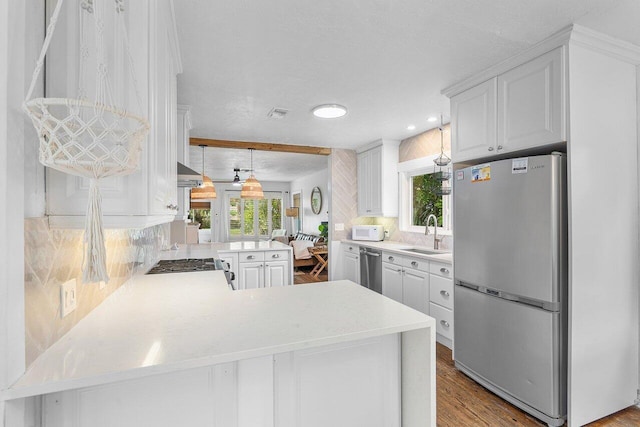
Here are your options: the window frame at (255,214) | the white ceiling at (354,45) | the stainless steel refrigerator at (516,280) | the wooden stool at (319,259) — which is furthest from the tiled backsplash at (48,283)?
the window frame at (255,214)

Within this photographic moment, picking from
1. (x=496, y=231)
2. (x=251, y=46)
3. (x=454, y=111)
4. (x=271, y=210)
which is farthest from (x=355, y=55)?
(x=271, y=210)

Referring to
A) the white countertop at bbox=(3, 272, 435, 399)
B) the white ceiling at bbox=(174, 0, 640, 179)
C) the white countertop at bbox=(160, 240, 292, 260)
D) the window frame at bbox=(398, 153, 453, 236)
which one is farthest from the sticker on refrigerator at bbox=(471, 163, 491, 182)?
the white countertop at bbox=(160, 240, 292, 260)

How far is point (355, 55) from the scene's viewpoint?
6.76 feet

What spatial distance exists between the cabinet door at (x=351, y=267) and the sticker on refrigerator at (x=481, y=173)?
2433mm

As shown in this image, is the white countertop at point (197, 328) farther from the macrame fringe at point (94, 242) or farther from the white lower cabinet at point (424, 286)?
the white lower cabinet at point (424, 286)

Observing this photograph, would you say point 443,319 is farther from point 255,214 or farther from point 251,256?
point 255,214

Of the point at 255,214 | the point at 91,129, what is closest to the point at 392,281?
the point at 91,129

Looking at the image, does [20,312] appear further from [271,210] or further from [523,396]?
[271,210]

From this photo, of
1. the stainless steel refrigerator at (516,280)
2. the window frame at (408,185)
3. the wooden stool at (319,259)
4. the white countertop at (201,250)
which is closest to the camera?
the stainless steel refrigerator at (516,280)

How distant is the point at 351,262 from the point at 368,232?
51cm

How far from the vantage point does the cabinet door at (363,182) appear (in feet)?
15.7

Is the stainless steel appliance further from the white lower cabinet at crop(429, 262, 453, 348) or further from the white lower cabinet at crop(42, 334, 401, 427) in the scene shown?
the white lower cabinet at crop(429, 262, 453, 348)

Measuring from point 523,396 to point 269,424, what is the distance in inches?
67.6

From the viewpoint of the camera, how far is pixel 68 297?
38.9 inches
